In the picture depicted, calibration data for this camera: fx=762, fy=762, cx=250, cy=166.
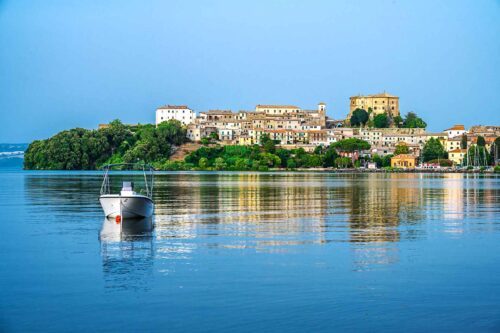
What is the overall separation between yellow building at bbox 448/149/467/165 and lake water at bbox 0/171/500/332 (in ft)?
312

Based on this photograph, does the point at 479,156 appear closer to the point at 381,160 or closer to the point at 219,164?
the point at 381,160

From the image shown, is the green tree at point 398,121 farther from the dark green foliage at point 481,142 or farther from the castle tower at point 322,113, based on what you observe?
the dark green foliage at point 481,142

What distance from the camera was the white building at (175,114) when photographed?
128125mm

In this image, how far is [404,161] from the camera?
4567 inches

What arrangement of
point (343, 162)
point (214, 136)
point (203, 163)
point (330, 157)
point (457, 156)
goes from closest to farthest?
point (203, 163)
point (343, 162)
point (330, 157)
point (457, 156)
point (214, 136)

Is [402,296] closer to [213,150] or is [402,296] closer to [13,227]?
[13,227]

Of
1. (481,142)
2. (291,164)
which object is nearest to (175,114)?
(291,164)

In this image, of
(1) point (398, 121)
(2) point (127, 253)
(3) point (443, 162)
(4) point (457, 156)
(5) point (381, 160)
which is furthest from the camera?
(1) point (398, 121)

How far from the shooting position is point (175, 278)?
13828mm

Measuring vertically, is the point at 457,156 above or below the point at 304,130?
below

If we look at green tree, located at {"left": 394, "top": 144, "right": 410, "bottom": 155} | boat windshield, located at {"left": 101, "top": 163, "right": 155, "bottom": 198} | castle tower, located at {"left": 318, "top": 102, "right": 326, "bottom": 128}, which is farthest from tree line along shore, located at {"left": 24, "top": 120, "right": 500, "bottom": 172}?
castle tower, located at {"left": 318, "top": 102, "right": 326, "bottom": 128}

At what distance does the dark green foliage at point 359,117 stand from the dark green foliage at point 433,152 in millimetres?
16961

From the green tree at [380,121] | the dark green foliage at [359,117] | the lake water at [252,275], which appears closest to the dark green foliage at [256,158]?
the dark green foliage at [359,117]

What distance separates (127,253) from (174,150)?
97394mm
